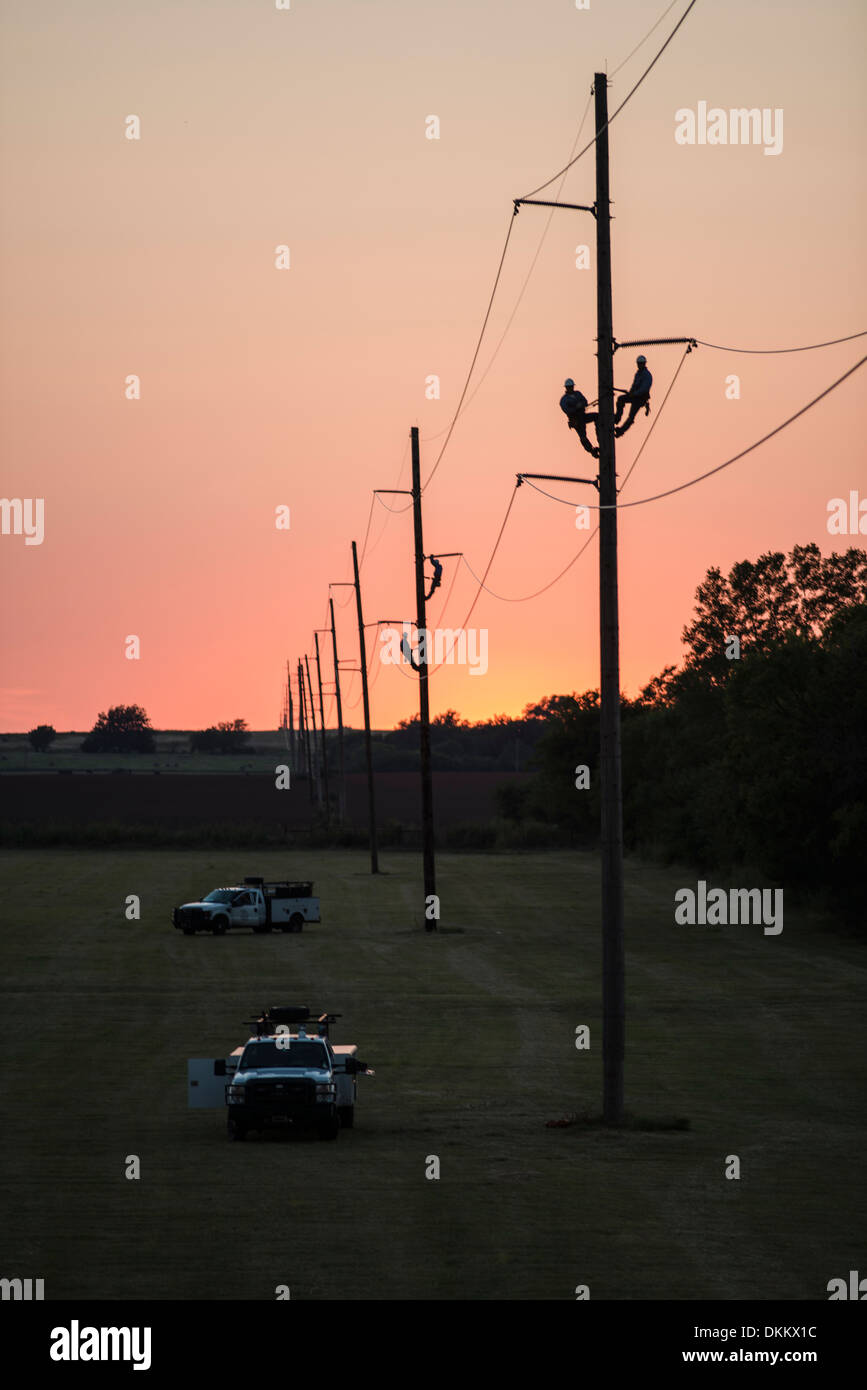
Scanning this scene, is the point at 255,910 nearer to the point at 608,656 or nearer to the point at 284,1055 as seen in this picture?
the point at 284,1055

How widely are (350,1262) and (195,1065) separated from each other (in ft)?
31.0

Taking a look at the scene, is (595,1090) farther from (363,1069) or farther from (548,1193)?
(548,1193)

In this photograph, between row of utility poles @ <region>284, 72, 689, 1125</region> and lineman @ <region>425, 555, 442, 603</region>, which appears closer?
row of utility poles @ <region>284, 72, 689, 1125</region>

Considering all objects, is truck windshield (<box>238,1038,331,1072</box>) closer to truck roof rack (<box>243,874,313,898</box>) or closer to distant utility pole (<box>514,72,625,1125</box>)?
distant utility pole (<box>514,72,625,1125</box>)

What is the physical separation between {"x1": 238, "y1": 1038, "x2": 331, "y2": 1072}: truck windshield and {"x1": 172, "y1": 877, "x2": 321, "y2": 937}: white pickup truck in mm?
37871

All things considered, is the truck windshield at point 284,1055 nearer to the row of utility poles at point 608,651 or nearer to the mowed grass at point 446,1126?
the mowed grass at point 446,1126

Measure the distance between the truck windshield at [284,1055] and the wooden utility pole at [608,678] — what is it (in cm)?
400

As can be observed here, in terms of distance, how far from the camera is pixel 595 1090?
29.7m

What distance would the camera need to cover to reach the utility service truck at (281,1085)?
24.3 m

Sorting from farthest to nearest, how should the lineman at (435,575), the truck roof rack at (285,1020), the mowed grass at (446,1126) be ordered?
Answer: 1. the lineman at (435,575)
2. the truck roof rack at (285,1020)
3. the mowed grass at (446,1126)

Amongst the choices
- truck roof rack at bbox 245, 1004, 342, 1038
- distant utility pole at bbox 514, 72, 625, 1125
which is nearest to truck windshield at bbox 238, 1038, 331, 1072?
truck roof rack at bbox 245, 1004, 342, 1038

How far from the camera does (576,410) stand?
Answer: 79.6ft

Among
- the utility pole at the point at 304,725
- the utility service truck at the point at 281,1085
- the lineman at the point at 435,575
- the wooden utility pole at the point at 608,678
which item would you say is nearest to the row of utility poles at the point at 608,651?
the wooden utility pole at the point at 608,678

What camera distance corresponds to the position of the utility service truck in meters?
24.3
